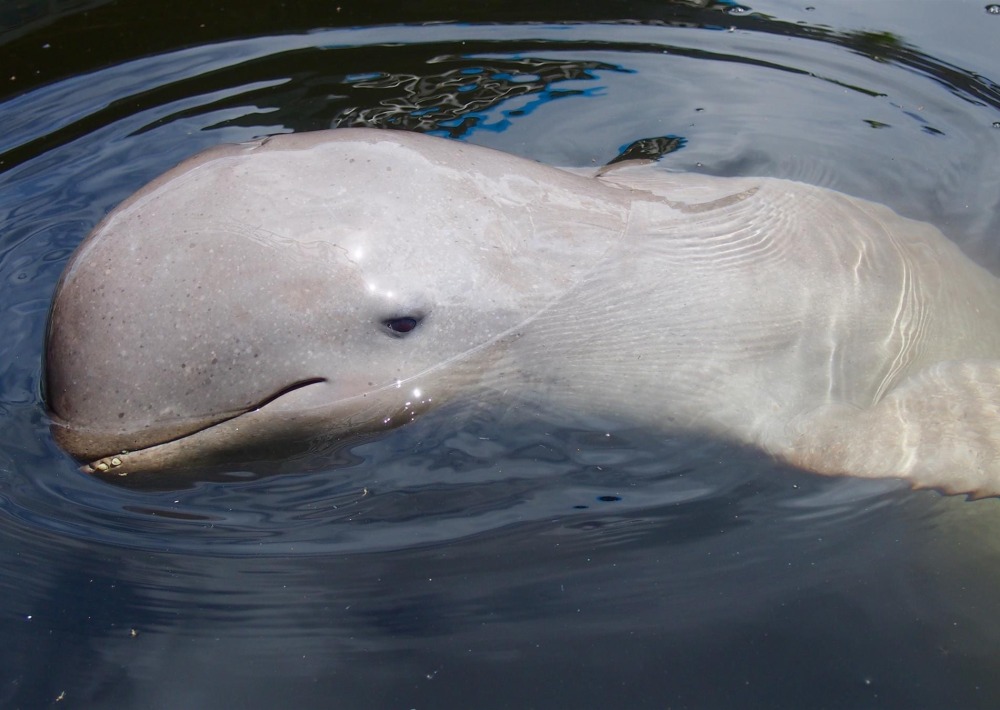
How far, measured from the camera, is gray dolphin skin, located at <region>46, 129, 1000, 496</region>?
354 cm

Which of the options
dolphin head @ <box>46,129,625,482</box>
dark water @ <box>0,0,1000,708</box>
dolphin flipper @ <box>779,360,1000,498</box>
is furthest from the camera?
dolphin flipper @ <box>779,360,1000,498</box>

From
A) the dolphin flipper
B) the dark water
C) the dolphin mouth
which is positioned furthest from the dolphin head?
the dolphin flipper

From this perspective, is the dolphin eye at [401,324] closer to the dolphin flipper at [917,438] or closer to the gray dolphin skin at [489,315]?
the gray dolphin skin at [489,315]

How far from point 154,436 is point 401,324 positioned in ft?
3.28

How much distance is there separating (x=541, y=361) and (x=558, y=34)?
12.8 ft

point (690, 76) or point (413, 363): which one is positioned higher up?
point (690, 76)

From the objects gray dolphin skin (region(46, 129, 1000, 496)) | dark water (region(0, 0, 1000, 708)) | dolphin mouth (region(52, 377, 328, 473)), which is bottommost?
dark water (region(0, 0, 1000, 708))

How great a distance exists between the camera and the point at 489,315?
12.7 ft

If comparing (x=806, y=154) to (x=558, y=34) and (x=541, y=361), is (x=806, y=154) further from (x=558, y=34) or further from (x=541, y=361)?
(x=541, y=361)

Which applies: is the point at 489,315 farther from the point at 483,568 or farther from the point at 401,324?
the point at 483,568

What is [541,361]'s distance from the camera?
13.2ft

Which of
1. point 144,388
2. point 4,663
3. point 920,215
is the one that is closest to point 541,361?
point 144,388

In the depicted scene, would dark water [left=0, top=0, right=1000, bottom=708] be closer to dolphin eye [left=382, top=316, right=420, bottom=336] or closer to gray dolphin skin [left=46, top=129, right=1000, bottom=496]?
gray dolphin skin [left=46, top=129, right=1000, bottom=496]

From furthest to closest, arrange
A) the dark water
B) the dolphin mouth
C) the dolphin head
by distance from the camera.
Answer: the dolphin mouth
the dolphin head
the dark water
